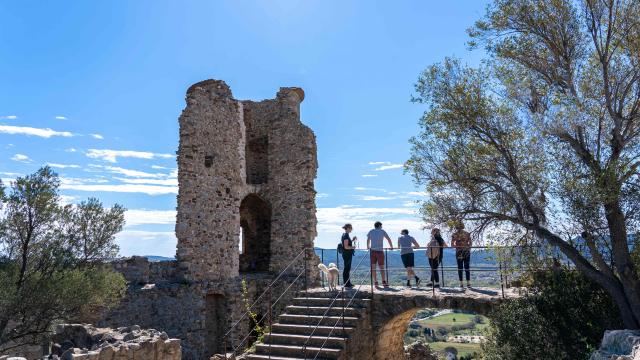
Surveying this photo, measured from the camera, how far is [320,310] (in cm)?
1232

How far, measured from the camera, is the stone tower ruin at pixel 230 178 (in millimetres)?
15797

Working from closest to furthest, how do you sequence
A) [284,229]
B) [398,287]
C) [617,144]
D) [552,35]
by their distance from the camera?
1. [617,144]
2. [552,35]
3. [398,287]
4. [284,229]

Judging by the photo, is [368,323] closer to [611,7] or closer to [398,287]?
[398,287]

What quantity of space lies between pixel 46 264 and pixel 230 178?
6894 mm

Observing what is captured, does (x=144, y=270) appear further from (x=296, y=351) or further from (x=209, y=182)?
(x=296, y=351)

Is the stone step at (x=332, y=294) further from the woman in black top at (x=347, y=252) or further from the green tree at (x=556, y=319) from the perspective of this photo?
the green tree at (x=556, y=319)

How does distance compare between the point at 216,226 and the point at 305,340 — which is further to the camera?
the point at 216,226

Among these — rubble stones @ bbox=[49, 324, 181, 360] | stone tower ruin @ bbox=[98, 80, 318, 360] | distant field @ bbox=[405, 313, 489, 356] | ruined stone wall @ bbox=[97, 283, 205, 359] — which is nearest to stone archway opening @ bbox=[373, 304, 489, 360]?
stone tower ruin @ bbox=[98, 80, 318, 360]

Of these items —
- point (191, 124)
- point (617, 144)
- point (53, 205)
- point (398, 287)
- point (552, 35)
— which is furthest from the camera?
point (191, 124)

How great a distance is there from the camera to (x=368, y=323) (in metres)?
12.1

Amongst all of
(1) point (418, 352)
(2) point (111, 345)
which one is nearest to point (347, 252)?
(1) point (418, 352)

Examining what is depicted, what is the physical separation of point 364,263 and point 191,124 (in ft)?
24.5

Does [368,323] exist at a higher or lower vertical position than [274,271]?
lower

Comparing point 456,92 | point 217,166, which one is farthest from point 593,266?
point 217,166
